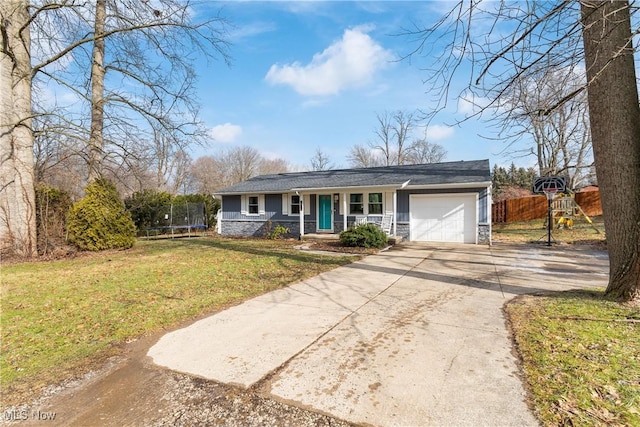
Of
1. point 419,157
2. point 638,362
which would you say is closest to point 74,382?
point 638,362

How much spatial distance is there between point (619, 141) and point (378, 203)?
10.1m

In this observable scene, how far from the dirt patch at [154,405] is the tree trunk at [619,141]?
434 centimetres

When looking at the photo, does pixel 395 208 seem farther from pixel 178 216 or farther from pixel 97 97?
pixel 178 216

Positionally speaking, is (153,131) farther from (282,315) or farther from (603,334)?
(603,334)

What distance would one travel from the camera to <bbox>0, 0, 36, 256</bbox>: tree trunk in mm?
8688

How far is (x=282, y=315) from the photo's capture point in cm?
438

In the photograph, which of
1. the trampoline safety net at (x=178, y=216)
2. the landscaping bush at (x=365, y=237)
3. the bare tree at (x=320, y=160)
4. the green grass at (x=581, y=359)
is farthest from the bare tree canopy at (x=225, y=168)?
the green grass at (x=581, y=359)

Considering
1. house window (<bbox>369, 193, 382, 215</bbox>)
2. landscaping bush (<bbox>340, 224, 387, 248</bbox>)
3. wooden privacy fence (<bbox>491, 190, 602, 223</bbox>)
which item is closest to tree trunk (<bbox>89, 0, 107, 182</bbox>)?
landscaping bush (<bbox>340, 224, 387, 248</bbox>)

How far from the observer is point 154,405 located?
238 cm

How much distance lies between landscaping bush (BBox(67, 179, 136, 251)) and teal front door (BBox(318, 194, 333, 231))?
793 centimetres

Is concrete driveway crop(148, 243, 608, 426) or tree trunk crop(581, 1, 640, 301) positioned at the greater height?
tree trunk crop(581, 1, 640, 301)

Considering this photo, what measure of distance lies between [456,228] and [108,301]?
1195 centimetres

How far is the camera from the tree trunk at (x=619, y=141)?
3912mm

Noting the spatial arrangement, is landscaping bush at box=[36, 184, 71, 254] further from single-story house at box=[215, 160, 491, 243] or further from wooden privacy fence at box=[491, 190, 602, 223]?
wooden privacy fence at box=[491, 190, 602, 223]
